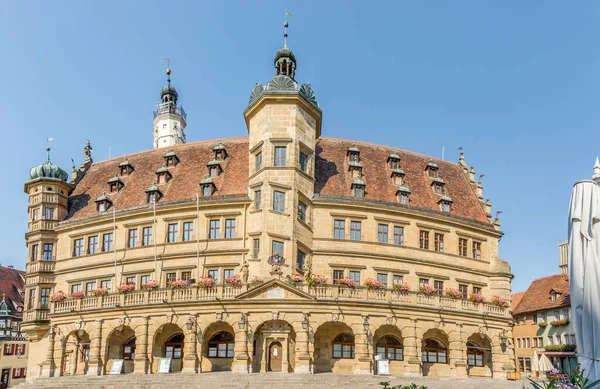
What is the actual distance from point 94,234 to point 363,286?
23635 millimetres

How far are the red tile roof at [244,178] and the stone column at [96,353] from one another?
10815mm

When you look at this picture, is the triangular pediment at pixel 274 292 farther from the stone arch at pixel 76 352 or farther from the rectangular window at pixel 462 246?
the rectangular window at pixel 462 246

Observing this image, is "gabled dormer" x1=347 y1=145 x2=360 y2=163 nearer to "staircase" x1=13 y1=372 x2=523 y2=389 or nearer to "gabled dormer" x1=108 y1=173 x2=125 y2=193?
"staircase" x1=13 y1=372 x2=523 y2=389

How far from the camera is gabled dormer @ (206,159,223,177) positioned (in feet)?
171

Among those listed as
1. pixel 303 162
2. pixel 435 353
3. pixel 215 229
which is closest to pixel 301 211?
pixel 303 162

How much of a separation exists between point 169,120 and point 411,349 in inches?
2713

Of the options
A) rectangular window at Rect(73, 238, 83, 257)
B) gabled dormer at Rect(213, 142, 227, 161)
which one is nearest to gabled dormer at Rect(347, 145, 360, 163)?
gabled dormer at Rect(213, 142, 227, 161)

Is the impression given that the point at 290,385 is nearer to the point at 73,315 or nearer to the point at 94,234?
the point at 73,315

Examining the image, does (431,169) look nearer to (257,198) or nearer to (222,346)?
(257,198)

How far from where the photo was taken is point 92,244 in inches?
2089

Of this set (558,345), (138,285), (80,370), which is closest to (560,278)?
(558,345)

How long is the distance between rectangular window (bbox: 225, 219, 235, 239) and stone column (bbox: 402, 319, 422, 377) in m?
14.8

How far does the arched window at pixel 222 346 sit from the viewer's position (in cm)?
4541

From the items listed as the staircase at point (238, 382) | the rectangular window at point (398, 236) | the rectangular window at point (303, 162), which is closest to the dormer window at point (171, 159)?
the rectangular window at point (303, 162)
